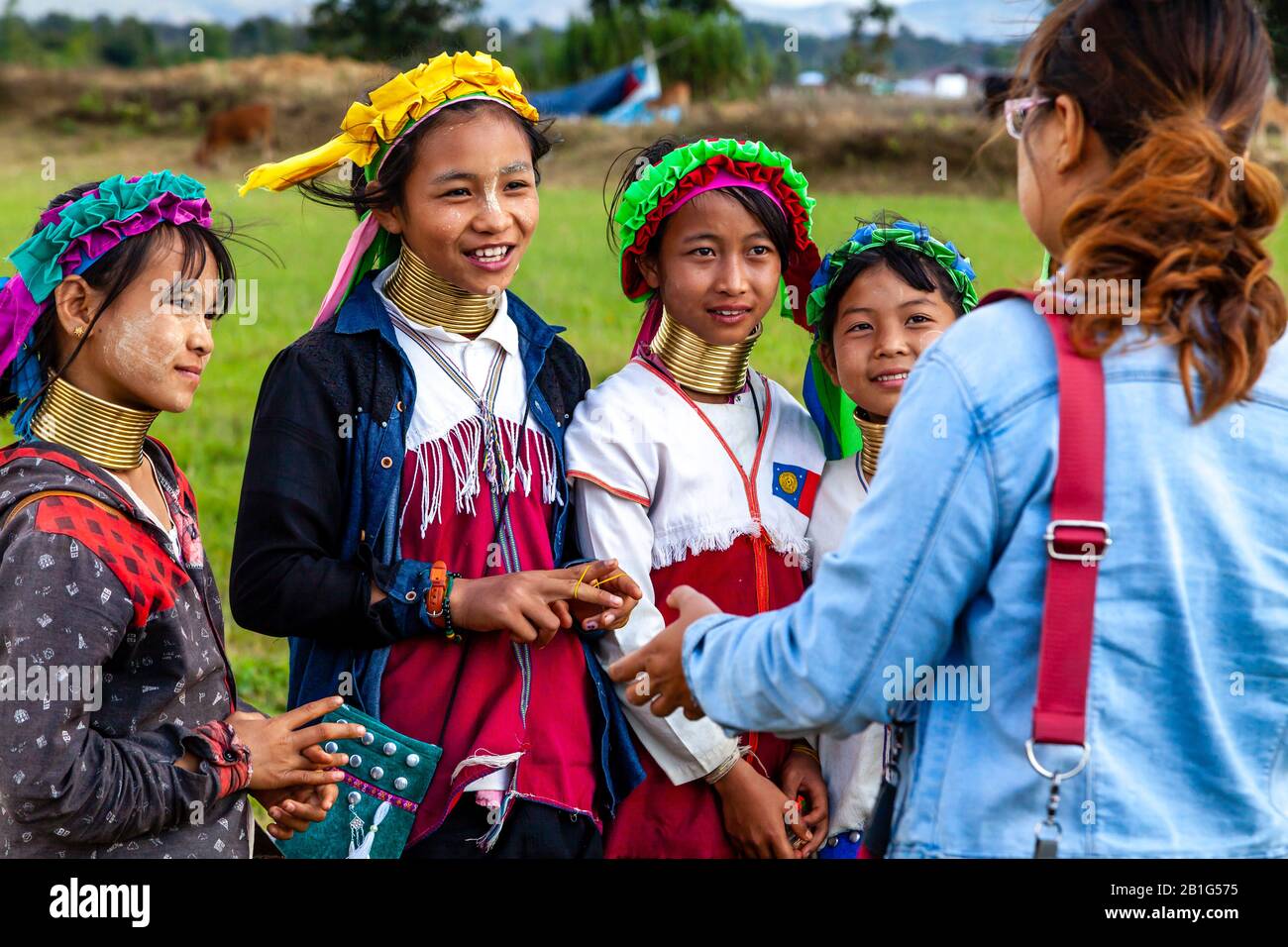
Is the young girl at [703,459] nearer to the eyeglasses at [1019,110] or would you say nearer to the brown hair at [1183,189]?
the eyeglasses at [1019,110]

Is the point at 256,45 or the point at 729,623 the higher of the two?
the point at 256,45

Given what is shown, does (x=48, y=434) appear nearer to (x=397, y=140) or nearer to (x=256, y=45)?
(x=397, y=140)

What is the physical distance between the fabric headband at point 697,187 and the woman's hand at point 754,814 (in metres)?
1.00

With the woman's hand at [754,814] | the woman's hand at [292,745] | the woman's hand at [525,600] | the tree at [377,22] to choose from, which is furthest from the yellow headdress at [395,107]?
the tree at [377,22]

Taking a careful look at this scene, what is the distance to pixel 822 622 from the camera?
202 centimetres

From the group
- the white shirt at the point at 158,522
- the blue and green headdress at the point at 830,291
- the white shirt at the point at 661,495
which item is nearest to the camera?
the white shirt at the point at 158,522

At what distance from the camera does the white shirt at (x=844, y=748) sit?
305cm

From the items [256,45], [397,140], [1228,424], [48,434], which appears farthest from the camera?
[256,45]

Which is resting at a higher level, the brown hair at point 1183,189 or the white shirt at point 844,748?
the brown hair at point 1183,189

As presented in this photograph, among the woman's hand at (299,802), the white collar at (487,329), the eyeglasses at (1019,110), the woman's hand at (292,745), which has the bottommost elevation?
the woman's hand at (299,802)

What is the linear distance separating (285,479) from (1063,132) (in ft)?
5.07

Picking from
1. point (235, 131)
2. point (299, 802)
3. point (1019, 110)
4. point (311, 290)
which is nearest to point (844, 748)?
point (299, 802)

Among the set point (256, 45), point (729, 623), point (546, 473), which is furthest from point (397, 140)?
point (256, 45)

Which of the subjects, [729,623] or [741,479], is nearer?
[729,623]
